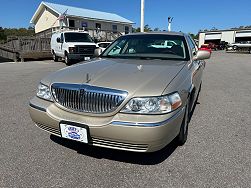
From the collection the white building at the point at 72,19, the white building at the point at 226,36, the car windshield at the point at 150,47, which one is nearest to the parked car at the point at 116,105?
the car windshield at the point at 150,47

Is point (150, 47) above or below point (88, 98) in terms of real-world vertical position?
above

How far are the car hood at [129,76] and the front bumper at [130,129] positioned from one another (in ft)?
0.95

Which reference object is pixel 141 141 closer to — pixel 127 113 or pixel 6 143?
pixel 127 113

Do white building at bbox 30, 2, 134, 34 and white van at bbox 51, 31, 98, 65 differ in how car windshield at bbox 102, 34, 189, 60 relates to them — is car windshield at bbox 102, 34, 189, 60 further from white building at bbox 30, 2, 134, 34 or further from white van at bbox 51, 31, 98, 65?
white building at bbox 30, 2, 134, 34

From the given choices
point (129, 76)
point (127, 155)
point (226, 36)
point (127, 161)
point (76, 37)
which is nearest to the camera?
point (129, 76)

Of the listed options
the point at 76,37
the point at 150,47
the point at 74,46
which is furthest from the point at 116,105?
the point at 76,37

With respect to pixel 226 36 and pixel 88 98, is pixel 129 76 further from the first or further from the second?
pixel 226 36

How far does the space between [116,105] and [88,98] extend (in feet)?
1.08

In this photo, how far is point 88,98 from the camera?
8.22 feet

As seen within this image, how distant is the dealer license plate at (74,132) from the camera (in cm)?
253

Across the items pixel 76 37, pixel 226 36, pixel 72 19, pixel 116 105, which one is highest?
pixel 72 19

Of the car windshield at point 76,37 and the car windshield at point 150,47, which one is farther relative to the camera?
the car windshield at point 76,37

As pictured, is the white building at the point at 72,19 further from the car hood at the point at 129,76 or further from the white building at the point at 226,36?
the white building at the point at 226,36

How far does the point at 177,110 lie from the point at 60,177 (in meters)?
1.53
